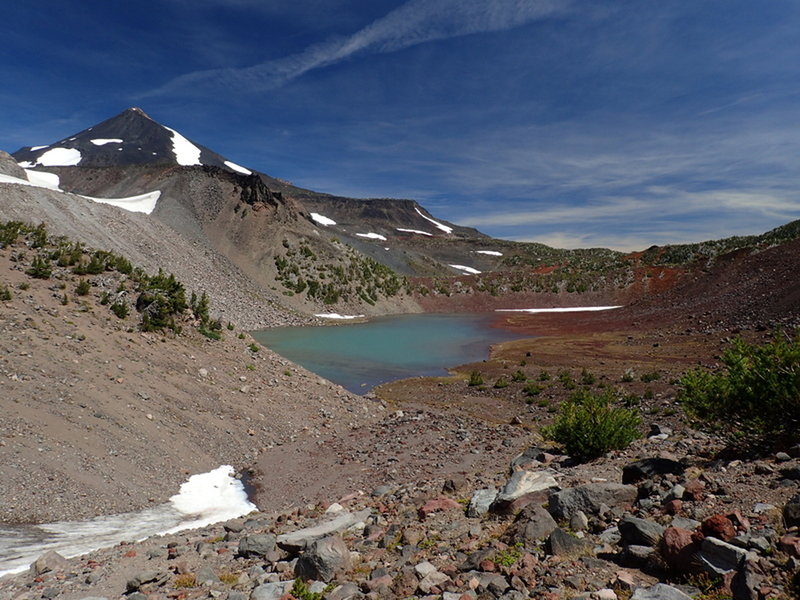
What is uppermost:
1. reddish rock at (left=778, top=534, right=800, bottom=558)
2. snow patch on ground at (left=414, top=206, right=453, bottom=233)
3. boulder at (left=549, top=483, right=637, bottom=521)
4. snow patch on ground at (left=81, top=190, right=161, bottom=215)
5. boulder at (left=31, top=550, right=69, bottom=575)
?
snow patch on ground at (left=414, top=206, right=453, bottom=233)

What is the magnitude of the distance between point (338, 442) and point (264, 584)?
9.50 m

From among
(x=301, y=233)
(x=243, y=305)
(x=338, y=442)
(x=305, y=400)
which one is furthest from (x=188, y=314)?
(x=301, y=233)

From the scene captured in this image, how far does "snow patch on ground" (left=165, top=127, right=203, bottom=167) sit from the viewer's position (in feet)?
453

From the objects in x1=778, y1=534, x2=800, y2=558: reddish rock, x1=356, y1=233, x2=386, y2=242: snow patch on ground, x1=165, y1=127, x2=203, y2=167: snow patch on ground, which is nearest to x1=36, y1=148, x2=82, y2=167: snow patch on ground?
x1=165, y1=127, x2=203, y2=167: snow patch on ground

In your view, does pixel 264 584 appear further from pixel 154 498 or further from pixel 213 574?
pixel 154 498

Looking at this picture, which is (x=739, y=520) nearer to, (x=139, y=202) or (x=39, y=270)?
(x=39, y=270)

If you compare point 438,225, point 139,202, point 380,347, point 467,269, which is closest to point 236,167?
point 438,225

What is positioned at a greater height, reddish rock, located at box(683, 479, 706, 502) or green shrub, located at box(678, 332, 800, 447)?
green shrub, located at box(678, 332, 800, 447)

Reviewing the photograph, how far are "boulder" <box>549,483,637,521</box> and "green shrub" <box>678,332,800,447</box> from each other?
2.60 m

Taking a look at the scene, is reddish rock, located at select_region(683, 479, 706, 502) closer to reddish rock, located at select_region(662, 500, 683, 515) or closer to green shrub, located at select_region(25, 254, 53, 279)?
reddish rock, located at select_region(662, 500, 683, 515)

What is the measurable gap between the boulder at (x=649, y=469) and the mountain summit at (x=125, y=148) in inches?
5115

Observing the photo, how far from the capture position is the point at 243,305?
44562mm

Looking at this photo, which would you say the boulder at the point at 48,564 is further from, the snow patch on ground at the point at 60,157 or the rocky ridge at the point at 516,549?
the snow patch on ground at the point at 60,157

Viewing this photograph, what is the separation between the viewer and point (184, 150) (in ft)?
485
